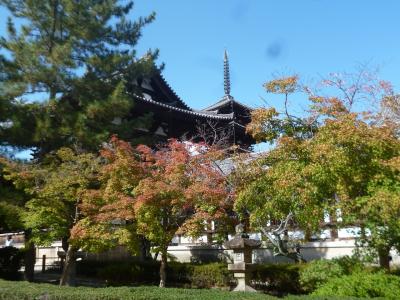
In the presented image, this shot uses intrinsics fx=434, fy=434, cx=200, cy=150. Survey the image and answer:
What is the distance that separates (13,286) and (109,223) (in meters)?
3.62

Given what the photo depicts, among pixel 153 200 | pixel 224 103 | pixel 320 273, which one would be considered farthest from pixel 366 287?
pixel 224 103

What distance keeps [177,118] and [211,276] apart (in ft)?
35.4

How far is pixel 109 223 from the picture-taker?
13.1 metres

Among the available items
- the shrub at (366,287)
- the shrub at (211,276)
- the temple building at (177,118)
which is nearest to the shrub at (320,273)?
the shrub at (366,287)

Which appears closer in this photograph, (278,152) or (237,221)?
(278,152)

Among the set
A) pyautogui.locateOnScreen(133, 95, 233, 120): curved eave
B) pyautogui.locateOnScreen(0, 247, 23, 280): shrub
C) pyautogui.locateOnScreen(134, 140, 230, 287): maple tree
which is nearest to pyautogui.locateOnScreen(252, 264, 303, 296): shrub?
pyautogui.locateOnScreen(134, 140, 230, 287): maple tree

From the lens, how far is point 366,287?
8641 mm

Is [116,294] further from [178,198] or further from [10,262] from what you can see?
[10,262]

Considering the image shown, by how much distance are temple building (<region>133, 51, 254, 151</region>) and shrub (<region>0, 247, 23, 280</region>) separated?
8548 mm

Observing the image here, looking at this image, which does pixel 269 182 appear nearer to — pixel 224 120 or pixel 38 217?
pixel 38 217

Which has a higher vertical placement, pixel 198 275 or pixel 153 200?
pixel 153 200

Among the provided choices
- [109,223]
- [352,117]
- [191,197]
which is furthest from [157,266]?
[352,117]

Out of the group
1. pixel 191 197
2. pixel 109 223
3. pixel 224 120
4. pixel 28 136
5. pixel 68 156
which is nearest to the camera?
pixel 191 197

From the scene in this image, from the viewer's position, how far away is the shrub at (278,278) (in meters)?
13.1
